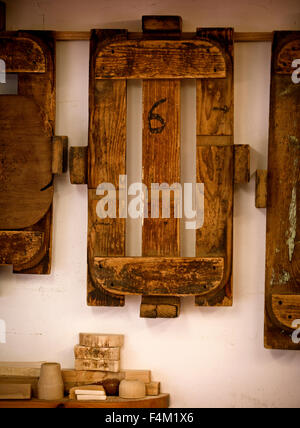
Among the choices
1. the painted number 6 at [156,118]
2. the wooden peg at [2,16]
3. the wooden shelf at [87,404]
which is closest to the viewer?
the wooden shelf at [87,404]

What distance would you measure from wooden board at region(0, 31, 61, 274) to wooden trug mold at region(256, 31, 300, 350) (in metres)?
1.14

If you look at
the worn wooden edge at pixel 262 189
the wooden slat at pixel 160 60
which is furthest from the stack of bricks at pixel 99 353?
the wooden slat at pixel 160 60

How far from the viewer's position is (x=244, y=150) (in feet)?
9.89

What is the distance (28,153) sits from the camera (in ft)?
10.3

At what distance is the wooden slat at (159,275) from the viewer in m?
3.02

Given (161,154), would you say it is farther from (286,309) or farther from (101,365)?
(101,365)

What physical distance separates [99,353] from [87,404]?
0.27 m

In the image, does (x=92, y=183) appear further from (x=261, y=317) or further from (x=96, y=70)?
(x=261, y=317)

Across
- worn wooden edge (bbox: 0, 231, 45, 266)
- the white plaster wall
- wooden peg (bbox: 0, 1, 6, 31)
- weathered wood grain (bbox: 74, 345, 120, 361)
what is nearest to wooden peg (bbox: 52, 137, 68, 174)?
the white plaster wall

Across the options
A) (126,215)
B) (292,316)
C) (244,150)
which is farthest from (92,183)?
(292,316)

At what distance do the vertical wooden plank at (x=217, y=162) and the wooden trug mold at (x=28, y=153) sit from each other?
753mm

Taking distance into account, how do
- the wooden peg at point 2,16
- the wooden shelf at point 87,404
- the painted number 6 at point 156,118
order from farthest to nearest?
the wooden peg at point 2,16
the painted number 6 at point 156,118
the wooden shelf at point 87,404

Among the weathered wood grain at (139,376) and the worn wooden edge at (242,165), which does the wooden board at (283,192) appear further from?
the weathered wood grain at (139,376)

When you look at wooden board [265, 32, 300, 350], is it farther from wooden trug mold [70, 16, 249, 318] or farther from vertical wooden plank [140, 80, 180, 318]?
vertical wooden plank [140, 80, 180, 318]
